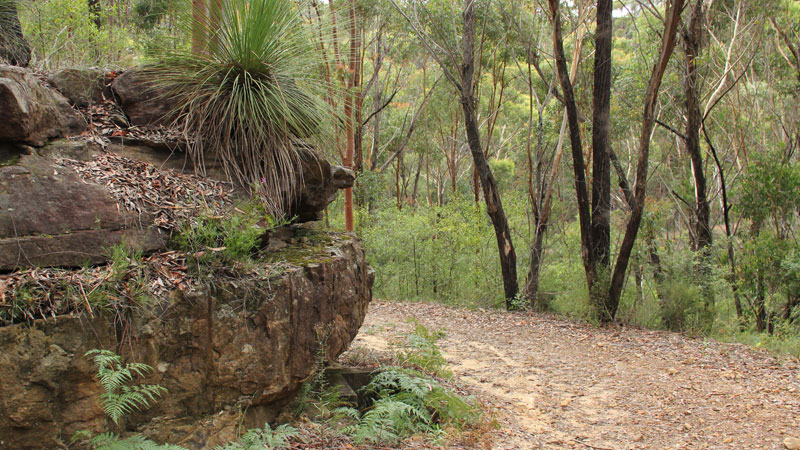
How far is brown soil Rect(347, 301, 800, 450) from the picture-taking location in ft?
14.8

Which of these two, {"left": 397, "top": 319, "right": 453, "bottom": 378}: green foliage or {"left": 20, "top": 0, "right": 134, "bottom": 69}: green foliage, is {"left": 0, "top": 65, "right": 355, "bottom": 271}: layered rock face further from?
{"left": 397, "top": 319, "right": 453, "bottom": 378}: green foliage

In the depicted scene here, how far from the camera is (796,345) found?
659 cm

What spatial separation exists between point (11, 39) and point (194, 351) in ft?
11.9

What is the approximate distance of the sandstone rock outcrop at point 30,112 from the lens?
11.1 feet

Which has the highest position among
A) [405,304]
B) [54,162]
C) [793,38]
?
[793,38]

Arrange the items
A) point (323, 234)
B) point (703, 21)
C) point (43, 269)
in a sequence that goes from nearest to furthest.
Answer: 1. point (43, 269)
2. point (323, 234)
3. point (703, 21)

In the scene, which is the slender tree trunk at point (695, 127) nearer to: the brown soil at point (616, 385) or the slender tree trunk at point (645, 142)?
the slender tree trunk at point (645, 142)

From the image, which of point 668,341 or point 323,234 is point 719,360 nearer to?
point 668,341

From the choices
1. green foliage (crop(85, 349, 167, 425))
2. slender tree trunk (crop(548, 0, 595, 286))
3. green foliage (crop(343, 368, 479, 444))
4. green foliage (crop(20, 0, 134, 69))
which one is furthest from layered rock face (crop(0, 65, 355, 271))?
slender tree trunk (crop(548, 0, 595, 286))

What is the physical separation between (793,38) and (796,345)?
9.52 m

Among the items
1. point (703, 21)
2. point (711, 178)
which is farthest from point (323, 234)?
point (711, 178)

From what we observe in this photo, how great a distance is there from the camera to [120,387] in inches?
119

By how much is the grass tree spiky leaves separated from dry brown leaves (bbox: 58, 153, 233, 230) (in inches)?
9.3

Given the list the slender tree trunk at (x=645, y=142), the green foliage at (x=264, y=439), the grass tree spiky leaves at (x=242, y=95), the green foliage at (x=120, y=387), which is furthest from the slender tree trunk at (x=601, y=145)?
the green foliage at (x=120, y=387)
